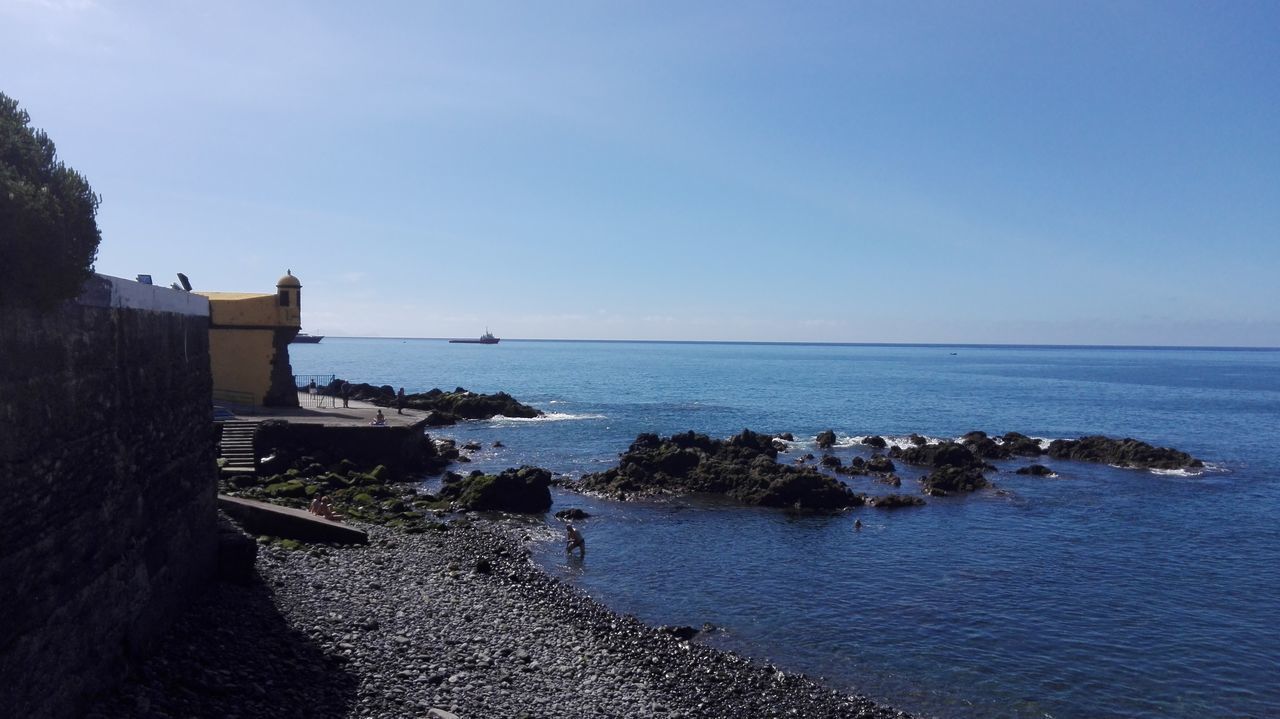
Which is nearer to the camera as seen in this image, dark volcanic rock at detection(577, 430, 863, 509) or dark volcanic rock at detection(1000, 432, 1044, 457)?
dark volcanic rock at detection(577, 430, 863, 509)

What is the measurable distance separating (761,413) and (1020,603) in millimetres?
50862

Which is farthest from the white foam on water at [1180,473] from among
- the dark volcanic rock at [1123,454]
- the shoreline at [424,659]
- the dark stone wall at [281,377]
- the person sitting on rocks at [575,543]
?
the dark stone wall at [281,377]

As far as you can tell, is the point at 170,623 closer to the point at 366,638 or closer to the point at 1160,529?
the point at 366,638

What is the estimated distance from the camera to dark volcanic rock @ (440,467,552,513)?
28.3 meters

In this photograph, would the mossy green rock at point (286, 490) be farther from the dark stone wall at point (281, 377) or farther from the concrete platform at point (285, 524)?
the dark stone wall at point (281, 377)

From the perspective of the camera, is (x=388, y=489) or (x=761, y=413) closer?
(x=388, y=489)

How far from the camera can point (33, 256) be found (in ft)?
25.3

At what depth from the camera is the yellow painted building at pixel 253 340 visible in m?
34.2

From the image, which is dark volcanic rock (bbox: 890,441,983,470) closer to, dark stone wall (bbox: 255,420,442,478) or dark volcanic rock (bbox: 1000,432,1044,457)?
dark volcanic rock (bbox: 1000,432,1044,457)

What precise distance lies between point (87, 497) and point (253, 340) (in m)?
27.4

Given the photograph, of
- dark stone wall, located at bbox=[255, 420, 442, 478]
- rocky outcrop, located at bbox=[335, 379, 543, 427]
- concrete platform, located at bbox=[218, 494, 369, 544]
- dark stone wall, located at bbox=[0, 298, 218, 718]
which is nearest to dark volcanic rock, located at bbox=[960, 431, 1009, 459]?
dark stone wall, located at bbox=[255, 420, 442, 478]

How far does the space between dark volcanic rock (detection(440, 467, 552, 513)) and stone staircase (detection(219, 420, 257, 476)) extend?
22.2 ft

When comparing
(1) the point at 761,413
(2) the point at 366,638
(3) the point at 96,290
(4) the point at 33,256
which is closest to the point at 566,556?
(2) the point at 366,638

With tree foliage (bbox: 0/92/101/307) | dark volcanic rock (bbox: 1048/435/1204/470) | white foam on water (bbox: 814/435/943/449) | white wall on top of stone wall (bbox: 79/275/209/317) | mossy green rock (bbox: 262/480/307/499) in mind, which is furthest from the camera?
white foam on water (bbox: 814/435/943/449)
